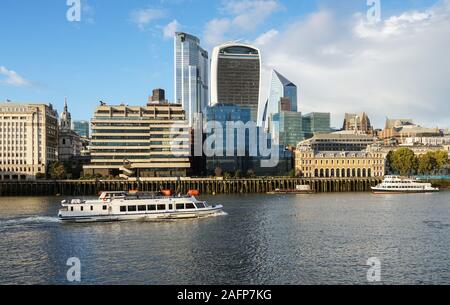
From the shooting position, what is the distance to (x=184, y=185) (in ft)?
523

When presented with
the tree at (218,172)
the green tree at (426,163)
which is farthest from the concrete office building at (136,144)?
the green tree at (426,163)

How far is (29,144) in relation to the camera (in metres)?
182

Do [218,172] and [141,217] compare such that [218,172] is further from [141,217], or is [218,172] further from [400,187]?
[141,217]

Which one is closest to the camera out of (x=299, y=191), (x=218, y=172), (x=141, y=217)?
(x=141, y=217)

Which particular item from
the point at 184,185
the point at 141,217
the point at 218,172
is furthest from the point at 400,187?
the point at 141,217

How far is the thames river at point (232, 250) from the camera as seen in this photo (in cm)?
4022

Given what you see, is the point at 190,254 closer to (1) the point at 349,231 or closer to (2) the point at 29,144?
(1) the point at 349,231

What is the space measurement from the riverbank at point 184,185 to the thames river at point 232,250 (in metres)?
77.5

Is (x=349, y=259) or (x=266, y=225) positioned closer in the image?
(x=349, y=259)

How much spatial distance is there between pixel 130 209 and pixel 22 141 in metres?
123

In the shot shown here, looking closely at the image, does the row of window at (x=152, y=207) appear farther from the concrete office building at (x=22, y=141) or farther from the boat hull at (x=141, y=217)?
the concrete office building at (x=22, y=141)

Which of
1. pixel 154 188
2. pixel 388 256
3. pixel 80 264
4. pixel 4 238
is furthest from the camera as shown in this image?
pixel 154 188
